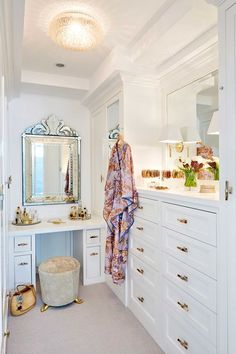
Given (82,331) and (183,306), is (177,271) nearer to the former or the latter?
(183,306)

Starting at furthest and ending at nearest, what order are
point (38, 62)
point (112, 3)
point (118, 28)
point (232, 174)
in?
point (38, 62) < point (118, 28) < point (112, 3) < point (232, 174)

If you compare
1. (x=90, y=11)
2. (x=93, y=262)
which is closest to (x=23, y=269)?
(x=93, y=262)

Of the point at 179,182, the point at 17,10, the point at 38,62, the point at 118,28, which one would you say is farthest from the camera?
the point at 38,62

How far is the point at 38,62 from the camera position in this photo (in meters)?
2.77

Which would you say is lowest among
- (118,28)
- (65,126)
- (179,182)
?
(179,182)

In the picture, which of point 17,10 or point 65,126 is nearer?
point 17,10

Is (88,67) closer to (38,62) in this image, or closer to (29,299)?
(38,62)

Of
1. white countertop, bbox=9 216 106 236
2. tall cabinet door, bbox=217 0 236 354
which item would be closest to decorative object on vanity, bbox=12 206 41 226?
white countertop, bbox=9 216 106 236

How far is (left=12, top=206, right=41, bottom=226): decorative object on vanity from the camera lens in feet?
10.3

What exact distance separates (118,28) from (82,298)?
2.62 meters

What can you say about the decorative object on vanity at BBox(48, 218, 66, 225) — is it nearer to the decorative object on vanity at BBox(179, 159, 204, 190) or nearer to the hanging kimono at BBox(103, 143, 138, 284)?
the hanging kimono at BBox(103, 143, 138, 284)

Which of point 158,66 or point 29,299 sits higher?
point 158,66

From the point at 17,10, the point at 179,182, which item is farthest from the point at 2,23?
the point at 179,182

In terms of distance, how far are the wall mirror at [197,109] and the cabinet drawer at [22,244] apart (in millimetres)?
1979
